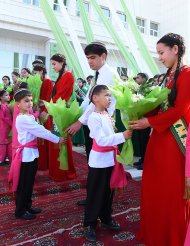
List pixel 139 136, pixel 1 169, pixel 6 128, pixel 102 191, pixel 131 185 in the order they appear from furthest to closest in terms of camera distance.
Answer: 1. pixel 139 136
2. pixel 6 128
3. pixel 1 169
4. pixel 131 185
5. pixel 102 191

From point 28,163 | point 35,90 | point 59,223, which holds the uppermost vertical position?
point 35,90

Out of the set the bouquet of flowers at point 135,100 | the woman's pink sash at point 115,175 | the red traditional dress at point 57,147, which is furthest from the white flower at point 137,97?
the red traditional dress at point 57,147

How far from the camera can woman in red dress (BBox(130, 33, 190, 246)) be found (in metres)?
2.07

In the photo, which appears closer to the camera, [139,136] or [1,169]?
[1,169]

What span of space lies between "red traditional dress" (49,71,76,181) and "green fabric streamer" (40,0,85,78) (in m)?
3.86

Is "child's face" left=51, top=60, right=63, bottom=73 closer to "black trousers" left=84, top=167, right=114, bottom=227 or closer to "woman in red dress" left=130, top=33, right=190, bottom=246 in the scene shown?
"black trousers" left=84, top=167, right=114, bottom=227

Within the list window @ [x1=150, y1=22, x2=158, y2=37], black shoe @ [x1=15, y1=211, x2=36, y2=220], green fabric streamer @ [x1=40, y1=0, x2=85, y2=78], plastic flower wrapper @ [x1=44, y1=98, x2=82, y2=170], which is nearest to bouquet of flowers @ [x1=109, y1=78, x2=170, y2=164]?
plastic flower wrapper @ [x1=44, y1=98, x2=82, y2=170]

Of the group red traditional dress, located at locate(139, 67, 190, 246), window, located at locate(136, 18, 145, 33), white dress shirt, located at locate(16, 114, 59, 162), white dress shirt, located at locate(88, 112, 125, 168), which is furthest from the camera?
window, located at locate(136, 18, 145, 33)

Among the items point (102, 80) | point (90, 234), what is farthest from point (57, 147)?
point (90, 234)

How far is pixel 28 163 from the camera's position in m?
2.93

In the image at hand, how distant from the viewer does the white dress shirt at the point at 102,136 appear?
2.33m

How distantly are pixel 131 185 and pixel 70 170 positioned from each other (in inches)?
33.4

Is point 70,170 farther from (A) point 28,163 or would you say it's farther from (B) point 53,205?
(A) point 28,163

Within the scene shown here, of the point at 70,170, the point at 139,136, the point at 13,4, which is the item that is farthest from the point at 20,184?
the point at 13,4
